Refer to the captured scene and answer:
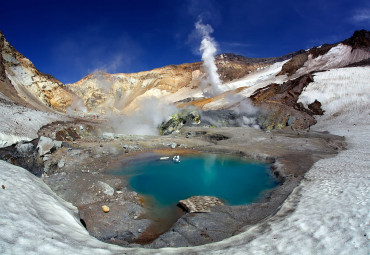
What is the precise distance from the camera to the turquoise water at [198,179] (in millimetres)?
10234

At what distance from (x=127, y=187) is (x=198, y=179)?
158 inches

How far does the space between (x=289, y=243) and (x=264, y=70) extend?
305 ft

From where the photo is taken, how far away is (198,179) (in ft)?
42.0

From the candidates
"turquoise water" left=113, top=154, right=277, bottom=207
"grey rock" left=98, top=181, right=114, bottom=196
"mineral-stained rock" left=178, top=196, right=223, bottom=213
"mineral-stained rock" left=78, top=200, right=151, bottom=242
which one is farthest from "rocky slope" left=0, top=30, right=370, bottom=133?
"mineral-stained rock" left=78, top=200, right=151, bottom=242

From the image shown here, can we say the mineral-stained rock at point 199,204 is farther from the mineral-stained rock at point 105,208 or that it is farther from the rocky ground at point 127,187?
the mineral-stained rock at point 105,208

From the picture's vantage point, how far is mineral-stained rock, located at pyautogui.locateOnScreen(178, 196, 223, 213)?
26.0 feet

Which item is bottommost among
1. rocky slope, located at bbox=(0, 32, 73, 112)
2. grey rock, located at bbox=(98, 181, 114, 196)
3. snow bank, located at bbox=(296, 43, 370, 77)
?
grey rock, located at bbox=(98, 181, 114, 196)

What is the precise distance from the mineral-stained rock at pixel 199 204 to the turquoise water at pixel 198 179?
81 cm

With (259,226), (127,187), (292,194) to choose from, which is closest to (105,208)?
(127,187)

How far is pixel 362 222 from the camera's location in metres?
4.84

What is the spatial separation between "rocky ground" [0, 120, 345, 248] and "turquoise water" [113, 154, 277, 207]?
768 millimetres

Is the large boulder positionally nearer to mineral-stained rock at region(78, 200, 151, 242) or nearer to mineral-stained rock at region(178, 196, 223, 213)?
mineral-stained rock at region(78, 200, 151, 242)

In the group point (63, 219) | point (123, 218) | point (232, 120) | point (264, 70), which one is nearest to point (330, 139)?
point (232, 120)

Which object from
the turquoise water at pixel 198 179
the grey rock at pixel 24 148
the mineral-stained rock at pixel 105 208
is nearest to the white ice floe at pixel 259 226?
the mineral-stained rock at pixel 105 208
